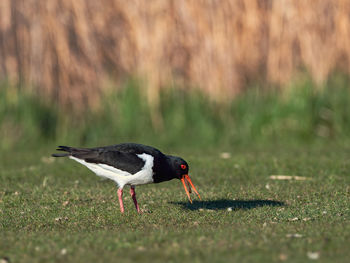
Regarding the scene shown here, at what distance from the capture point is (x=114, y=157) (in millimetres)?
8453

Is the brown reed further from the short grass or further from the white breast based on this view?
the white breast

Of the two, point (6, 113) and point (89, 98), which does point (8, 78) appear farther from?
point (89, 98)

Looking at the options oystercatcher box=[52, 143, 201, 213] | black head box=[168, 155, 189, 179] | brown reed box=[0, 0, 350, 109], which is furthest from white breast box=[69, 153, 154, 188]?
brown reed box=[0, 0, 350, 109]

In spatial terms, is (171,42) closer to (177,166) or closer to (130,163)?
(177,166)

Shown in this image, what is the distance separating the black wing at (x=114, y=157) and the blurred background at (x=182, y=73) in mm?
6084

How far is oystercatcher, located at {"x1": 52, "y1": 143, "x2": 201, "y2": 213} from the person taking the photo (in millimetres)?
8391

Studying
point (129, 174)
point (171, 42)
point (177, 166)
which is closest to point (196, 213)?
point (177, 166)

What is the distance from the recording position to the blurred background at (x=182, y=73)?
47.8 feet

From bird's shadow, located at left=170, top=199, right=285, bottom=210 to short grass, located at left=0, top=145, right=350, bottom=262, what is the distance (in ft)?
0.04

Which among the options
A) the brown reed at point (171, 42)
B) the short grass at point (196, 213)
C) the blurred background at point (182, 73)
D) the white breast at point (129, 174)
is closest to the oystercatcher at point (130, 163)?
the white breast at point (129, 174)

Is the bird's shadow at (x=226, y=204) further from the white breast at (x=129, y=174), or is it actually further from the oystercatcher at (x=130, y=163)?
the white breast at (x=129, y=174)

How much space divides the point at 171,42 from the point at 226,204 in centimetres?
666

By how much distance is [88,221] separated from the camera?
26.2 feet

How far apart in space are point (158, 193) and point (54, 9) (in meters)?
6.66
